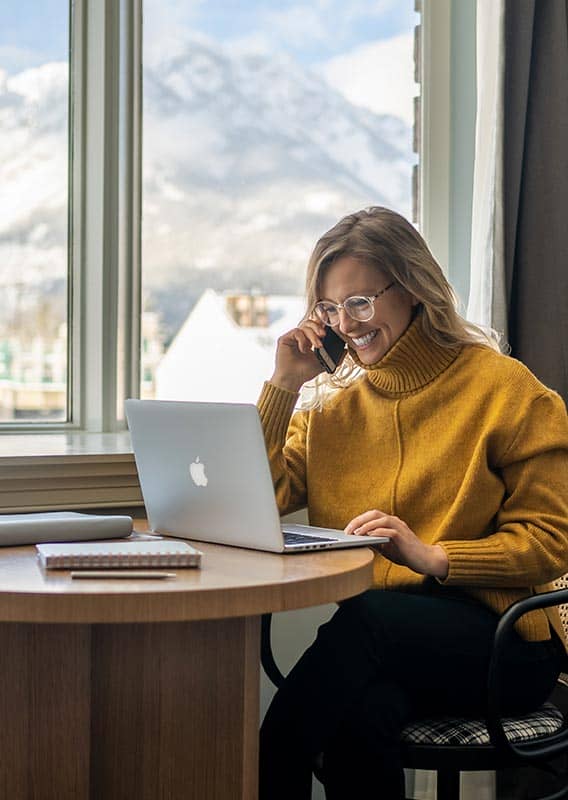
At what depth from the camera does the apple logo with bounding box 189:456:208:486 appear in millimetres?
1516

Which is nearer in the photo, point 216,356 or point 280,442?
point 280,442

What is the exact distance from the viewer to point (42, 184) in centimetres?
234

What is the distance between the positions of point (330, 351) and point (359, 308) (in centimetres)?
13

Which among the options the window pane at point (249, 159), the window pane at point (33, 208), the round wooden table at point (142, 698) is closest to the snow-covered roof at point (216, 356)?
the window pane at point (249, 159)

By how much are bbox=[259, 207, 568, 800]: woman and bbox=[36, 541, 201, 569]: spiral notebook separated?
32 centimetres

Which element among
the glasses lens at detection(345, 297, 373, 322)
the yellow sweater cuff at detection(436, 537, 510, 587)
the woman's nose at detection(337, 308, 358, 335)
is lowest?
the yellow sweater cuff at detection(436, 537, 510, 587)

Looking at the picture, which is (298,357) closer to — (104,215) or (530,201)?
(104,215)

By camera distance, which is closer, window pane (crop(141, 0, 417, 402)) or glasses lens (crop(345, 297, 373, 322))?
glasses lens (crop(345, 297, 373, 322))

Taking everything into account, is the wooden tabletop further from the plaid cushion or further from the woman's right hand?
the woman's right hand

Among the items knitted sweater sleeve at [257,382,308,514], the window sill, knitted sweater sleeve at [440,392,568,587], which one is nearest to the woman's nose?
knitted sweater sleeve at [257,382,308,514]

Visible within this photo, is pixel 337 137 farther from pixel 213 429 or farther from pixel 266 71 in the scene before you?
pixel 213 429

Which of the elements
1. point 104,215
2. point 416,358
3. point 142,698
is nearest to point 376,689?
point 142,698

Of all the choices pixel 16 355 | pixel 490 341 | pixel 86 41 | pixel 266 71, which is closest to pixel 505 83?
pixel 266 71

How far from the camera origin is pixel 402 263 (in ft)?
6.09
